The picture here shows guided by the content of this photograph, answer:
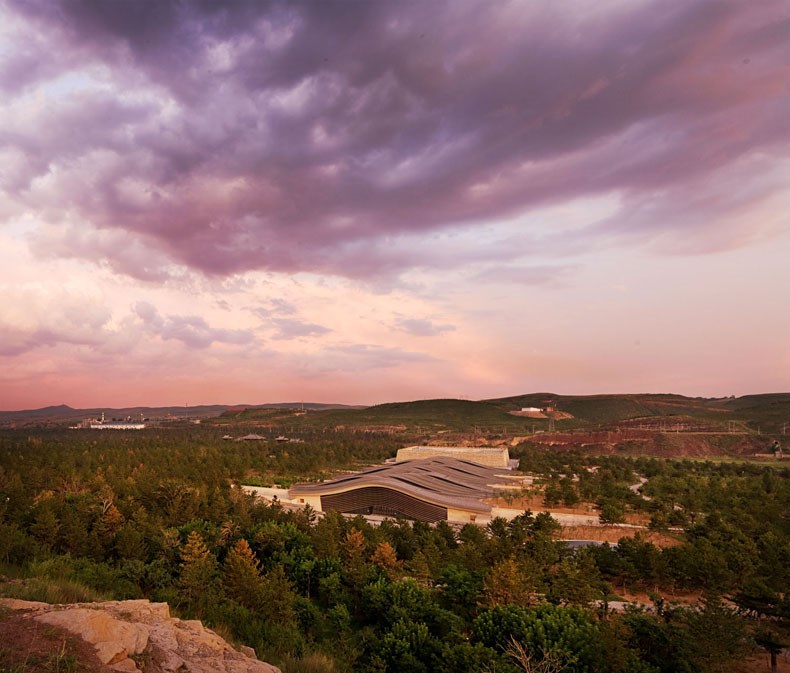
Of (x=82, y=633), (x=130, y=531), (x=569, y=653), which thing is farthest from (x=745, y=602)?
(x=130, y=531)

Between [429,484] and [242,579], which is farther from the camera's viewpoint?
[429,484]

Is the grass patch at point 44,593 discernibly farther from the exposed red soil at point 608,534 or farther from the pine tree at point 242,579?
the exposed red soil at point 608,534

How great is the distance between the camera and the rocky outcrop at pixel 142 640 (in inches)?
426

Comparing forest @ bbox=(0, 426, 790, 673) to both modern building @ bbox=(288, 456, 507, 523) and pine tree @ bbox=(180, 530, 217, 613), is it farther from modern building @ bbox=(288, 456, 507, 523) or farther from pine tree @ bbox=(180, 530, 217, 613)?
modern building @ bbox=(288, 456, 507, 523)

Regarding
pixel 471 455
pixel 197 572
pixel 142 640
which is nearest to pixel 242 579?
pixel 197 572

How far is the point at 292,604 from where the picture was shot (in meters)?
24.7

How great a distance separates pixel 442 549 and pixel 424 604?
14.3m

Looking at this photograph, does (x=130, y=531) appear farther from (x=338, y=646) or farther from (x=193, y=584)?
(x=338, y=646)

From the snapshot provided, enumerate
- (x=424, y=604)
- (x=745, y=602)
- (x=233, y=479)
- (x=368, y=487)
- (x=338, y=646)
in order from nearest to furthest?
(x=338, y=646), (x=424, y=604), (x=745, y=602), (x=368, y=487), (x=233, y=479)

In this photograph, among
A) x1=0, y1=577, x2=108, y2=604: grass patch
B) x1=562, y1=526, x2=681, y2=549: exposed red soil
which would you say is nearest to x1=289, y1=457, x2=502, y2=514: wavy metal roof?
x1=562, y1=526, x2=681, y2=549: exposed red soil

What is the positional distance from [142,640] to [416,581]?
18718mm

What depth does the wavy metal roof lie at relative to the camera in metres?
57.1

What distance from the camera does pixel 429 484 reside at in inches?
2520

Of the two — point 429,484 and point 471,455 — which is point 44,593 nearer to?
point 429,484
